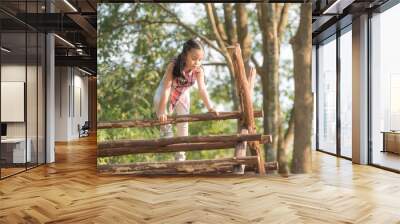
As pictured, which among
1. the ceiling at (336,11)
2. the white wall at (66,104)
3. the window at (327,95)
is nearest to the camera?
the ceiling at (336,11)

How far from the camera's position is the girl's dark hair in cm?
697

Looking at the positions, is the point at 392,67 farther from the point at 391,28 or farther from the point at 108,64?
the point at 108,64

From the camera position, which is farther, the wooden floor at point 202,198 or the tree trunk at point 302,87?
A: the tree trunk at point 302,87

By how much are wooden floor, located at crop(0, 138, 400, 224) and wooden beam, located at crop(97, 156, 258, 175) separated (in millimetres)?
232

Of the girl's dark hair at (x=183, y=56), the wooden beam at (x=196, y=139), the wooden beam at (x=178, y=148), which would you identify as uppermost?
the girl's dark hair at (x=183, y=56)

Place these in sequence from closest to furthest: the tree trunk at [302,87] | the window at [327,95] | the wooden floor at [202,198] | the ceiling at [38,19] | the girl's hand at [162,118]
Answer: the wooden floor at [202,198]
the ceiling at [38,19]
the girl's hand at [162,118]
the tree trunk at [302,87]
the window at [327,95]

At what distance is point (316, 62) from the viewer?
37.9ft

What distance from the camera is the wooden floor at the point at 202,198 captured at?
4172 mm

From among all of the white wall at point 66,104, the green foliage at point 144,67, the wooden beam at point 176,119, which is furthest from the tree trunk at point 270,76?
the white wall at point 66,104

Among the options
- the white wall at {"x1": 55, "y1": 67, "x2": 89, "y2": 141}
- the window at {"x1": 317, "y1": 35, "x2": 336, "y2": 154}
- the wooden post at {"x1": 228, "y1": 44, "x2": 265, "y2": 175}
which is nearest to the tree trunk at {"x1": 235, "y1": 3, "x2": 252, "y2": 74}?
the wooden post at {"x1": 228, "y1": 44, "x2": 265, "y2": 175}

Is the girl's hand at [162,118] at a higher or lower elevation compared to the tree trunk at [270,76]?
lower

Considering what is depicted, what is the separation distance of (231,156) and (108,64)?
2.60 metres

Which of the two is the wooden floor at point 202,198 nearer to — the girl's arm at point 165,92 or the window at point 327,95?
Result: the girl's arm at point 165,92

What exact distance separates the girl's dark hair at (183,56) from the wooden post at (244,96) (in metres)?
0.58
